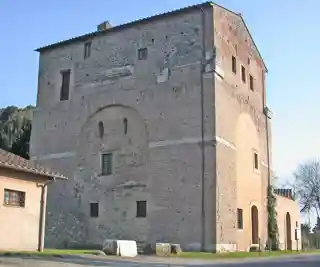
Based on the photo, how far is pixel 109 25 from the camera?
111 feet

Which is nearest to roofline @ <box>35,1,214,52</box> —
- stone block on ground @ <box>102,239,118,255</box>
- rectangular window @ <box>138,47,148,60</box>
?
rectangular window @ <box>138,47,148,60</box>

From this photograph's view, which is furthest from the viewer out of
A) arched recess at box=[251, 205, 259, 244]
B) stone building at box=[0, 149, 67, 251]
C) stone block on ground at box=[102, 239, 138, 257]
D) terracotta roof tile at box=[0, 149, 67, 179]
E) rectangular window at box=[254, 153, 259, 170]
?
rectangular window at box=[254, 153, 259, 170]

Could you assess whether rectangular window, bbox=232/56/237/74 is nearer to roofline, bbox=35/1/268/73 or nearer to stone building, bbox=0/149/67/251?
roofline, bbox=35/1/268/73

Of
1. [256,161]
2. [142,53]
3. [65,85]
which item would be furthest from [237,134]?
[65,85]

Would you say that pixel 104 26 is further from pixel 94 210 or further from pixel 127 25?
pixel 94 210

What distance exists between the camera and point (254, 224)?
32062 mm

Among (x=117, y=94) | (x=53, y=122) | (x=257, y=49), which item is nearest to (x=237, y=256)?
(x=117, y=94)

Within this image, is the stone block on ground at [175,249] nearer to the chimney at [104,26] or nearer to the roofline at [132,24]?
the roofline at [132,24]

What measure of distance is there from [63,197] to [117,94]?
761cm

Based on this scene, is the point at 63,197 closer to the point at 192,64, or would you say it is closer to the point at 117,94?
the point at 117,94

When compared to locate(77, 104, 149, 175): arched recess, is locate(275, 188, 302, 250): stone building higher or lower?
lower

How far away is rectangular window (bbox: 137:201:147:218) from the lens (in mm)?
27809

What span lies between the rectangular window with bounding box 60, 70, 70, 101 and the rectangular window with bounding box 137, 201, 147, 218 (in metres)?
9.61

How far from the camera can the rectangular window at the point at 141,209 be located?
27.8 m
